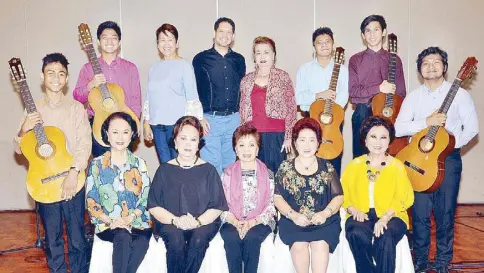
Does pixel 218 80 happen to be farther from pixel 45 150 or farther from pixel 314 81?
pixel 45 150

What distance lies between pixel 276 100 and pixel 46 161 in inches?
69.2

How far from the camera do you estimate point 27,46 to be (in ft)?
19.1

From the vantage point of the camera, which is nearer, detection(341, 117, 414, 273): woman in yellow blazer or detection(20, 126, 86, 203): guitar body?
detection(341, 117, 414, 273): woman in yellow blazer

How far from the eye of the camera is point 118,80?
4.13m

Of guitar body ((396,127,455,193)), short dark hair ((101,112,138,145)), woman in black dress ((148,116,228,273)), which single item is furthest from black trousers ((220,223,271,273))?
guitar body ((396,127,455,193))

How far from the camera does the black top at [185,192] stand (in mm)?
3303

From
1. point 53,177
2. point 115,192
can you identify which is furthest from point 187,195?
point 53,177

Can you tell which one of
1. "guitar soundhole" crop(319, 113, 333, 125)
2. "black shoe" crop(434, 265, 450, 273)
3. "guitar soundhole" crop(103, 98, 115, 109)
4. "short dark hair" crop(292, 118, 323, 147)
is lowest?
"black shoe" crop(434, 265, 450, 273)

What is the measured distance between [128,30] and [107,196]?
9.91 feet

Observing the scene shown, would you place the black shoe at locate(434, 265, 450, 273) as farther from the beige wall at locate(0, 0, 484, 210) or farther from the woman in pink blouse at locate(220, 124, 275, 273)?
the beige wall at locate(0, 0, 484, 210)

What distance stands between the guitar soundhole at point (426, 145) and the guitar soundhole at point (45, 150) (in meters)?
2.56

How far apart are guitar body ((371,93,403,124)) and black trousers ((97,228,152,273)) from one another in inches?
79.3

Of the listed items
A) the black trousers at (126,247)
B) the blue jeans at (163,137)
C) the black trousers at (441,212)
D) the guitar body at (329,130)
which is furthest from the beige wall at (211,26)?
the black trousers at (126,247)

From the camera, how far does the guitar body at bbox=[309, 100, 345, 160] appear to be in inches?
157
